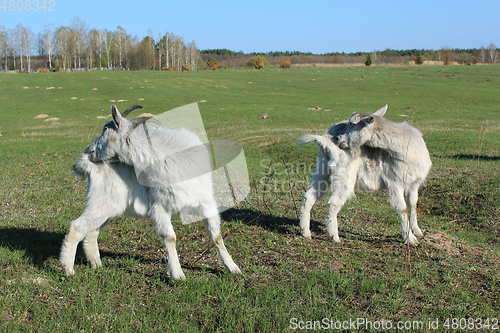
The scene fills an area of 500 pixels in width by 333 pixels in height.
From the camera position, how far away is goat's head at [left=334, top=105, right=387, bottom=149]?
614cm

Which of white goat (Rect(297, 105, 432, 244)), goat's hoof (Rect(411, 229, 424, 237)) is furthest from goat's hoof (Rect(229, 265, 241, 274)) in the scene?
goat's hoof (Rect(411, 229, 424, 237))

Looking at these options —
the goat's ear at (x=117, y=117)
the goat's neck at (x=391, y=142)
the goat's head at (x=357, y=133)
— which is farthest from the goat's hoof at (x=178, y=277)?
the goat's neck at (x=391, y=142)

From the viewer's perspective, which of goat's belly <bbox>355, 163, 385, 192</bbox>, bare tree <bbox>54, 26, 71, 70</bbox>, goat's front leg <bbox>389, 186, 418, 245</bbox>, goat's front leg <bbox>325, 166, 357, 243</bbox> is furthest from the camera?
bare tree <bbox>54, 26, 71, 70</bbox>

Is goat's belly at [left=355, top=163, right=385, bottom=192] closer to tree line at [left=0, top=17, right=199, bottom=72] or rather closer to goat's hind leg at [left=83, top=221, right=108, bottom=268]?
goat's hind leg at [left=83, top=221, right=108, bottom=268]

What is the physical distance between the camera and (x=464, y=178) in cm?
880

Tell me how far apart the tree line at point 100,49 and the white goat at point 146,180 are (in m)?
85.3

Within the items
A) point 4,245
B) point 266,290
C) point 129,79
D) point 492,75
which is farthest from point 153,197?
point 492,75

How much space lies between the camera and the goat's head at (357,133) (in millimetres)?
6141

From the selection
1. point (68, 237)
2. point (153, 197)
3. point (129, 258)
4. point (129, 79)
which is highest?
point (129, 79)

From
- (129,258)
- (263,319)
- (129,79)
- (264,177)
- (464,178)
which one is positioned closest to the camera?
(263,319)

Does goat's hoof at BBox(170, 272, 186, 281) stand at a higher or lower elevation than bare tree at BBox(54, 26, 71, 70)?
lower

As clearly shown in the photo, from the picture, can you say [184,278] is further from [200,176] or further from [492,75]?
[492,75]

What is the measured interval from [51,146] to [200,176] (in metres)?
15.1

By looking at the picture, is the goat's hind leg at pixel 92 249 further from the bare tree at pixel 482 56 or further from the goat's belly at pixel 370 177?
the bare tree at pixel 482 56
